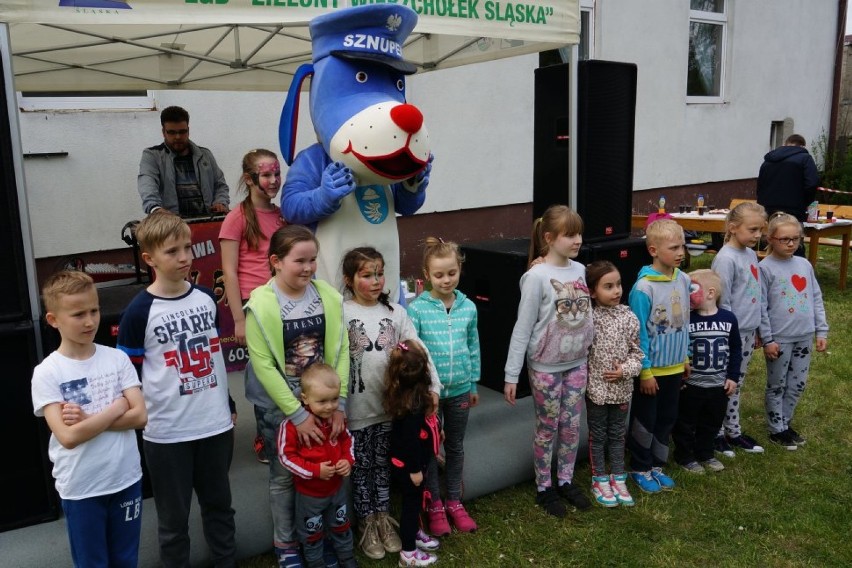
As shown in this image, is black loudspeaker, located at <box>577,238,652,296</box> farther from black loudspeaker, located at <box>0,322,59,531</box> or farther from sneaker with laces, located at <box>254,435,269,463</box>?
black loudspeaker, located at <box>0,322,59,531</box>

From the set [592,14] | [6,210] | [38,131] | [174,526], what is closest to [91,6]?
[6,210]

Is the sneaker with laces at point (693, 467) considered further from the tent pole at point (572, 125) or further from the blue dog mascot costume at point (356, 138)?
the blue dog mascot costume at point (356, 138)

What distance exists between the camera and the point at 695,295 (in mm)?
3662

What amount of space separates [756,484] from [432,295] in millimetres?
2027

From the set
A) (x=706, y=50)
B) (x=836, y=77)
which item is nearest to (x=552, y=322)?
(x=706, y=50)

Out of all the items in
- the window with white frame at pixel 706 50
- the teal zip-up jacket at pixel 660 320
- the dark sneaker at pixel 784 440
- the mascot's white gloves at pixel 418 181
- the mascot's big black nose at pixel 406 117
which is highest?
the window with white frame at pixel 706 50

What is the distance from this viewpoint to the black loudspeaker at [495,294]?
4.18m

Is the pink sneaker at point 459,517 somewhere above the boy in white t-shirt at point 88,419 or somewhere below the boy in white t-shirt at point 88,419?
below

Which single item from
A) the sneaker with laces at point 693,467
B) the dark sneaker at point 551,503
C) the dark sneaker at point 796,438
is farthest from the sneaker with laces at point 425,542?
the dark sneaker at point 796,438

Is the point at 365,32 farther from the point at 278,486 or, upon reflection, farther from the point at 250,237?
the point at 278,486

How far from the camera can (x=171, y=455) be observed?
8.22ft

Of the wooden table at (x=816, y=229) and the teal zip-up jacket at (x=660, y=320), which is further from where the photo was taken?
the wooden table at (x=816, y=229)

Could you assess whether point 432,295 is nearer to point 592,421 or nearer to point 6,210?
point 592,421

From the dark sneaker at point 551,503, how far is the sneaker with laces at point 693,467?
0.84m
